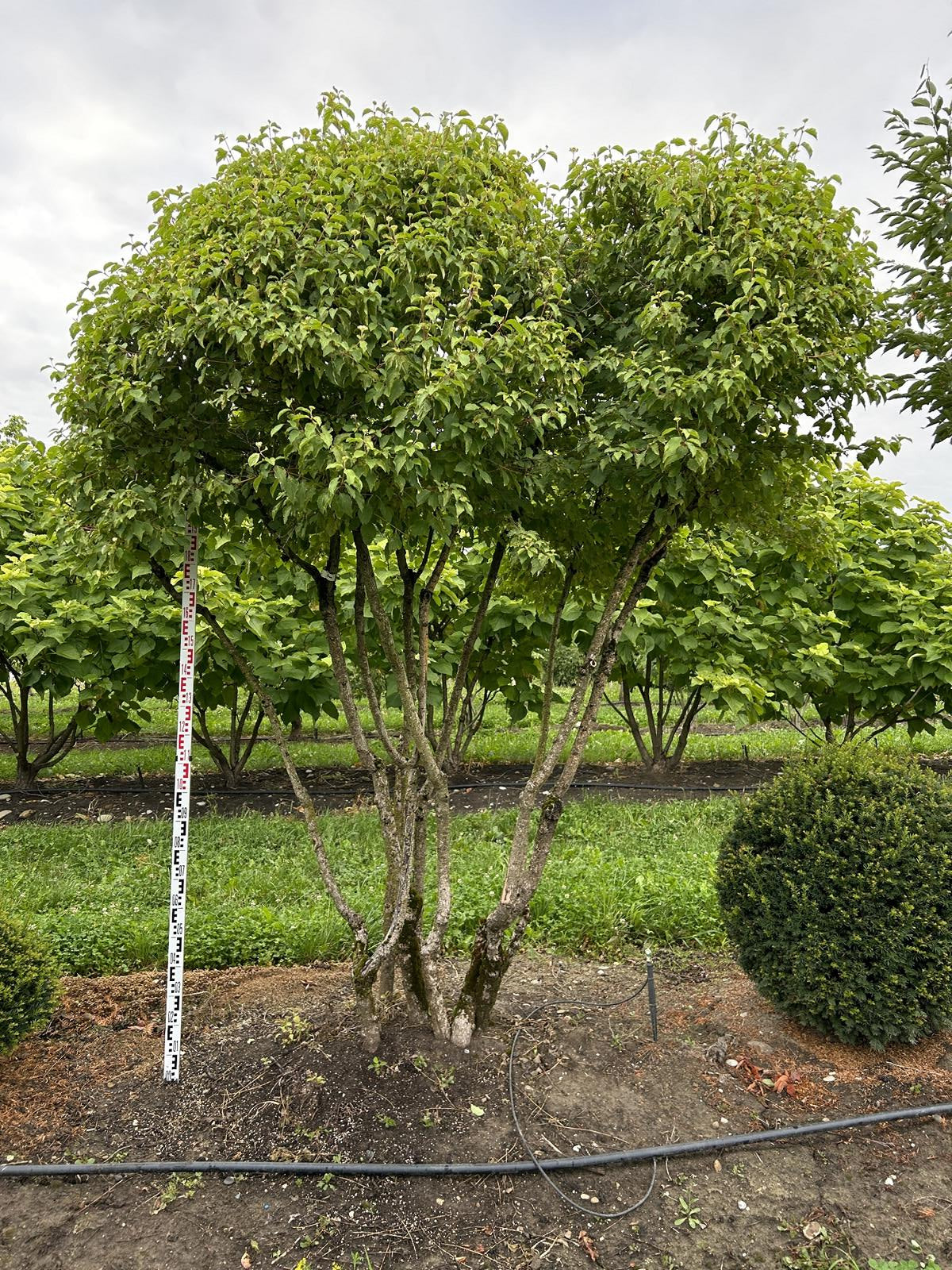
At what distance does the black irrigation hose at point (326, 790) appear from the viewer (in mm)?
7703

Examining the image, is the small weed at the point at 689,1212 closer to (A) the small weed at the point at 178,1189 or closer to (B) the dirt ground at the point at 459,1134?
(B) the dirt ground at the point at 459,1134

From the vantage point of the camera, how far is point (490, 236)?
290 centimetres

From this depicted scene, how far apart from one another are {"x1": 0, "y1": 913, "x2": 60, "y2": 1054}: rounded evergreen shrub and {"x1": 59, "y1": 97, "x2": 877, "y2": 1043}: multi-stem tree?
3.66 feet

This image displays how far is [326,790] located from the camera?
8.06 meters

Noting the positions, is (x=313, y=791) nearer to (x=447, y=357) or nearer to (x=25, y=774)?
(x=25, y=774)

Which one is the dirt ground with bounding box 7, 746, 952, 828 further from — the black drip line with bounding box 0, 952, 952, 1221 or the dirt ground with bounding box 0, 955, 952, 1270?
the black drip line with bounding box 0, 952, 952, 1221

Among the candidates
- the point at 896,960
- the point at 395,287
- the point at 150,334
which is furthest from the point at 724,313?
the point at 896,960

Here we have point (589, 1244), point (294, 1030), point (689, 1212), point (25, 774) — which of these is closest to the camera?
point (589, 1244)

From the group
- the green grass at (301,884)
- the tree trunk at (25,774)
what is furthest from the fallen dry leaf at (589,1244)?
the tree trunk at (25,774)

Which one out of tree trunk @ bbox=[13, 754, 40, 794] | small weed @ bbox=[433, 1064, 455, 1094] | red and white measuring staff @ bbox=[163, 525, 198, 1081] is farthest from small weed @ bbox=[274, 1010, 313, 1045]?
tree trunk @ bbox=[13, 754, 40, 794]

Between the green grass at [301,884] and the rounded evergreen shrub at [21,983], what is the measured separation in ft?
1.45

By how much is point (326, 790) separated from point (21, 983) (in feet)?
16.3

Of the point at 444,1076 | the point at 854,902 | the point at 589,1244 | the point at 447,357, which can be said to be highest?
the point at 447,357

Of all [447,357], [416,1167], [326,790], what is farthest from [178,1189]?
[326,790]
